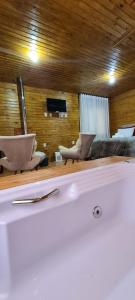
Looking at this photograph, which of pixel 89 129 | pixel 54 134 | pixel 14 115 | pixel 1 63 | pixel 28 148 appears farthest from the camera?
pixel 89 129

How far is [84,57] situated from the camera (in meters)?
4.14

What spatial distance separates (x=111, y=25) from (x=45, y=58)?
1.37 m


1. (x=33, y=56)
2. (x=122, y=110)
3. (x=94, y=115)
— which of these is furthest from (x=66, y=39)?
(x=122, y=110)

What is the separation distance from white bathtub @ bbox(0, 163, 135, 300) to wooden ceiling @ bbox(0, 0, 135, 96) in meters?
2.48

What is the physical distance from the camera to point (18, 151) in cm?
237

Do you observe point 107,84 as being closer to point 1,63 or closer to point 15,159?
point 1,63

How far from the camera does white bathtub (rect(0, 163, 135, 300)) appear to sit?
3.11 feet

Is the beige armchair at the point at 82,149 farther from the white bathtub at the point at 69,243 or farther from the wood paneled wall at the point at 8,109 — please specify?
the white bathtub at the point at 69,243

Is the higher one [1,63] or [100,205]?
[1,63]

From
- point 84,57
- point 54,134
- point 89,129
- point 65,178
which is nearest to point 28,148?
point 65,178

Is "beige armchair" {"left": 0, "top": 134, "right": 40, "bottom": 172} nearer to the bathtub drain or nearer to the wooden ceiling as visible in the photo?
the bathtub drain

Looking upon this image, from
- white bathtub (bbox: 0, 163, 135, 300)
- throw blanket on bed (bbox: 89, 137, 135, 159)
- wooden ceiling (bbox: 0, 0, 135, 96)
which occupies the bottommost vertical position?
white bathtub (bbox: 0, 163, 135, 300)

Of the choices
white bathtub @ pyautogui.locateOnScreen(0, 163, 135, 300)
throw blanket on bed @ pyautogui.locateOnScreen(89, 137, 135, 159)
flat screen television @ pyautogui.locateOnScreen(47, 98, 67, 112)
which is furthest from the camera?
flat screen television @ pyautogui.locateOnScreen(47, 98, 67, 112)

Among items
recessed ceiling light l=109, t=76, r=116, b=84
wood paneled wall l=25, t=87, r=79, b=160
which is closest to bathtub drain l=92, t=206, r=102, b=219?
wood paneled wall l=25, t=87, r=79, b=160
